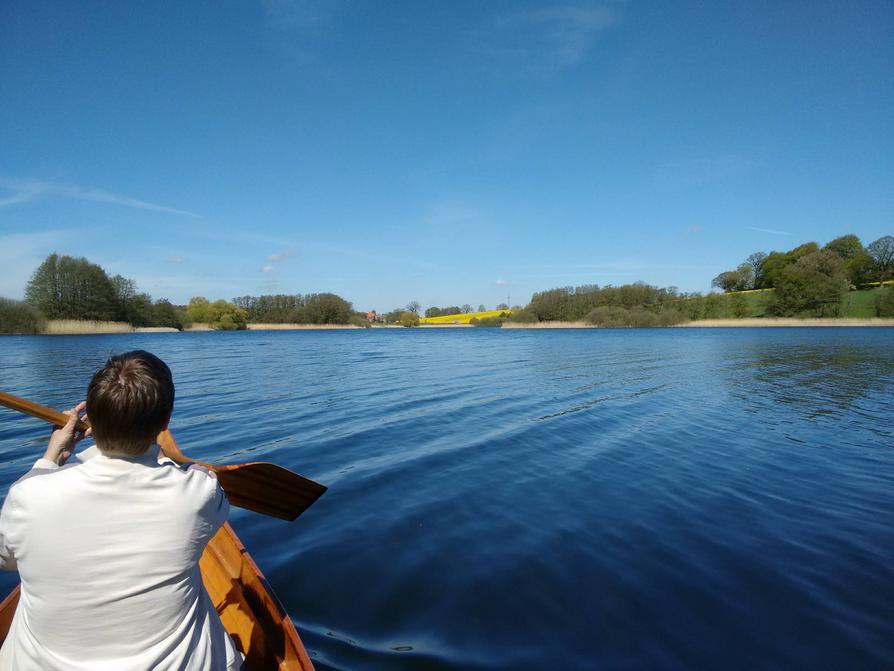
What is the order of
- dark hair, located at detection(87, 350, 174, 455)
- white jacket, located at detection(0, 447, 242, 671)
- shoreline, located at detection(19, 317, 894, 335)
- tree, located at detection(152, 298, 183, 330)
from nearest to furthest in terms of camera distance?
white jacket, located at detection(0, 447, 242, 671)
dark hair, located at detection(87, 350, 174, 455)
shoreline, located at detection(19, 317, 894, 335)
tree, located at detection(152, 298, 183, 330)

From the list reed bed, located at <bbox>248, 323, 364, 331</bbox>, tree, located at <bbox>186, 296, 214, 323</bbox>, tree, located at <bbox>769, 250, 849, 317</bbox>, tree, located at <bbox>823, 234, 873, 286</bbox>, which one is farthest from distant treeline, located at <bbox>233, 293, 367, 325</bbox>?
tree, located at <bbox>823, 234, 873, 286</bbox>

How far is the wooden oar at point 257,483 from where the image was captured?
2.97m

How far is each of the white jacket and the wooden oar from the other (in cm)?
114

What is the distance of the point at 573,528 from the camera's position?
5.59m

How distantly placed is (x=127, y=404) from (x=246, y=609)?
199 cm

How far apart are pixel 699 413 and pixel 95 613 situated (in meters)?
13.1

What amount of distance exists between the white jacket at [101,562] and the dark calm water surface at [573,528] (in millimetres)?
2034

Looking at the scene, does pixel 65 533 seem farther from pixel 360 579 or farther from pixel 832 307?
pixel 832 307

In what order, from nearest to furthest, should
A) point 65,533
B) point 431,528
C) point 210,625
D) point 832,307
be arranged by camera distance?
point 65,533 < point 210,625 < point 431,528 < point 832,307

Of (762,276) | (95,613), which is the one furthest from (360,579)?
(762,276)

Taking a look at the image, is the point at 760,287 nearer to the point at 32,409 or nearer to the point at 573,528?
the point at 573,528

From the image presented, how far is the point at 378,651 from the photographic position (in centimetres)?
351

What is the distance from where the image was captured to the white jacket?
1.70 m

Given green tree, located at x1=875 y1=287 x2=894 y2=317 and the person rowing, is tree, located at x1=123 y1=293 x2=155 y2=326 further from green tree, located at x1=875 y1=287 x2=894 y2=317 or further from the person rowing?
green tree, located at x1=875 y1=287 x2=894 y2=317
